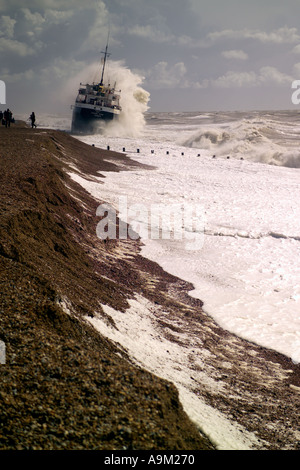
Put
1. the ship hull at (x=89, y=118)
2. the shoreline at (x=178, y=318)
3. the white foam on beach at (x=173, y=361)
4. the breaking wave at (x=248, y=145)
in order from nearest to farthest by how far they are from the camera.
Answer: the white foam on beach at (x=173, y=361) → the shoreline at (x=178, y=318) → the breaking wave at (x=248, y=145) → the ship hull at (x=89, y=118)

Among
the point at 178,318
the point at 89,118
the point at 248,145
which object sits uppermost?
the point at 89,118

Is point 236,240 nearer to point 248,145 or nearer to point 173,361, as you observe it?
point 173,361

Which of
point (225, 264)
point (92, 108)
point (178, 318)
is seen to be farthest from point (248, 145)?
point (178, 318)

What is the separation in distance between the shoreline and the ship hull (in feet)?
136

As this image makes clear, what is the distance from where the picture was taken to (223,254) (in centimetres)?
1378

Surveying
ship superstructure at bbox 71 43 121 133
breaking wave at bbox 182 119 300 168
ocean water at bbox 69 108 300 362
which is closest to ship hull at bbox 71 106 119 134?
ship superstructure at bbox 71 43 121 133

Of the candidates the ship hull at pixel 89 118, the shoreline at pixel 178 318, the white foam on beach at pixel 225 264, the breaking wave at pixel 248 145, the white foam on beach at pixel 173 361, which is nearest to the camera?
the white foam on beach at pixel 173 361

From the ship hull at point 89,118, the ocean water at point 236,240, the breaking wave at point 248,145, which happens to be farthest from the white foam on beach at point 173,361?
the ship hull at point 89,118

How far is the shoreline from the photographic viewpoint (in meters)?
5.66

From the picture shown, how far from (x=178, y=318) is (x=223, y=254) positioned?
5.46 metres

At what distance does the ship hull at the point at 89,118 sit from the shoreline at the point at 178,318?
41.6m

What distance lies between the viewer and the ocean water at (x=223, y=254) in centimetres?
643

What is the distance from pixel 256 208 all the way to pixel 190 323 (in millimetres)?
12756

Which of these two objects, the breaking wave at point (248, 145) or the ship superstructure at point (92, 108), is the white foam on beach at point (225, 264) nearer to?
the breaking wave at point (248, 145)
